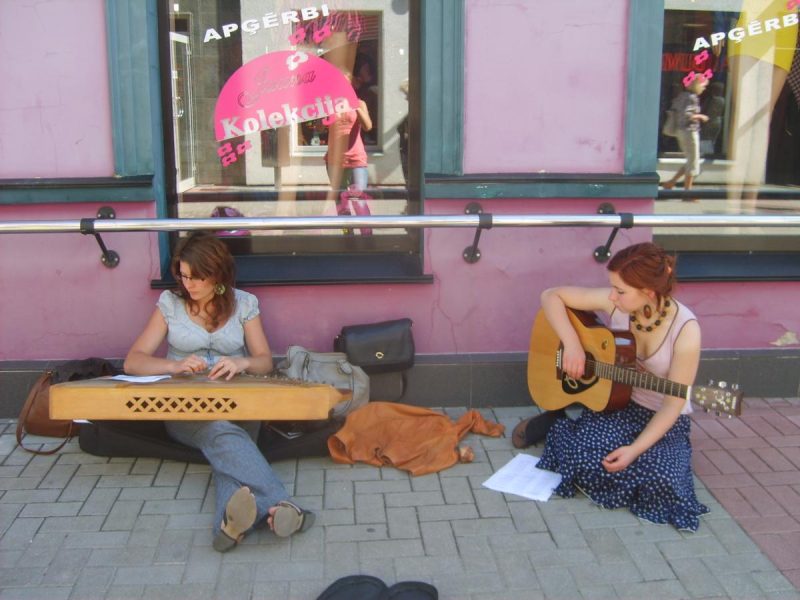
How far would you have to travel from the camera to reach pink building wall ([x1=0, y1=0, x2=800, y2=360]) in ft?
13.8

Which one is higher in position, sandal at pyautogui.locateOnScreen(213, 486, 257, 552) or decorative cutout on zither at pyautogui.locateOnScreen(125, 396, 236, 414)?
decorative cutout on zither at pyautogui.locateOnScreen(125, 396, 236, 414)

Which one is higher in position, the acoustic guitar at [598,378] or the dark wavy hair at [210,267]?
the dark wavy hair at [210,267]

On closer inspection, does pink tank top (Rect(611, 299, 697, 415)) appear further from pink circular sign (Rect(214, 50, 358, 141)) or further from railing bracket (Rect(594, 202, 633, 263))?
pink circular sign (Rect(214, 50, 358, 141))

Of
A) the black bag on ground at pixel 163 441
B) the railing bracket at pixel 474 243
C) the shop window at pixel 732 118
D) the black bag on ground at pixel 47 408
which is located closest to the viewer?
the black bag on ground at pixel 163 441

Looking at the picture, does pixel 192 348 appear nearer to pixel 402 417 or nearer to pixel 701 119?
pixel 402 417

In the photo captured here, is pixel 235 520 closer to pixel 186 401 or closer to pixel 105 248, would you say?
pixel 186 401

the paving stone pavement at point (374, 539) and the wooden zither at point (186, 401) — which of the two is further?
the wooden zither at point (186, 401)

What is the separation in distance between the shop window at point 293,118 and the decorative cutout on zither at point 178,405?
4.02 feet

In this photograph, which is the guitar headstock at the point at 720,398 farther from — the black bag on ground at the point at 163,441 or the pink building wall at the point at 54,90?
the pink building wall at the point at 54,90

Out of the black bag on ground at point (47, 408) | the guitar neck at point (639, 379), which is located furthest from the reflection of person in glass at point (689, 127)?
the black bag on ground at point (47, 408)

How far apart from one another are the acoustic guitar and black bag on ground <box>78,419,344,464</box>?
990mm

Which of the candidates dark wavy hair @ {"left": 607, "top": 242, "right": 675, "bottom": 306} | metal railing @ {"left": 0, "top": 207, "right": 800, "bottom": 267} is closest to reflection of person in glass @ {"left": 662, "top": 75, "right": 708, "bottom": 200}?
metal railing @ {"left": 0, "top": 207, "right": 800, "bottom": 267}

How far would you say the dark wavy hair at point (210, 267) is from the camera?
3.76 meters

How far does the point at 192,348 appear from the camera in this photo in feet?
12.8
